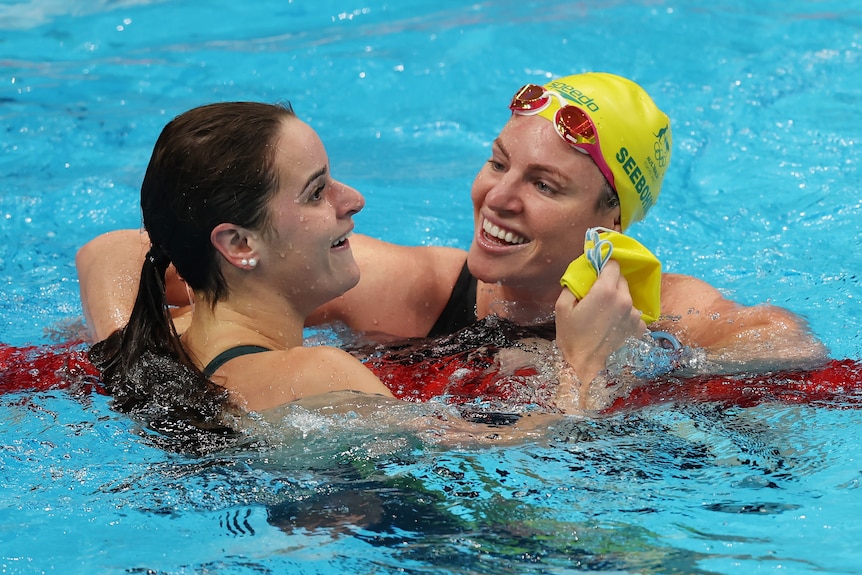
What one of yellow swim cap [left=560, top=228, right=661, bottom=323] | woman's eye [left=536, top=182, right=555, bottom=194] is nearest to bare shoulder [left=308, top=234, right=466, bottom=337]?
woman's eye [left=536, top=182, right=555, bottom=194]

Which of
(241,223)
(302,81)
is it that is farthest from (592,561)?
(302,81)

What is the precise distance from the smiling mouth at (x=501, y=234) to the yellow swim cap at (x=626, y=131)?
0.46 meters

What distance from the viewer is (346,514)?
3508mm

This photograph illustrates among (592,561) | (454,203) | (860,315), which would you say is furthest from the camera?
(454,203)

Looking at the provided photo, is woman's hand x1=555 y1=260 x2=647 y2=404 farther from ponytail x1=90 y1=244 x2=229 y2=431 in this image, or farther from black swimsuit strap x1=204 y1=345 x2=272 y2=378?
ponytail x1=90 y1=244 x2=229 y2=431

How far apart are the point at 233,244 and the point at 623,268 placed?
1.38m

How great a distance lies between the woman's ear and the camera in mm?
3611

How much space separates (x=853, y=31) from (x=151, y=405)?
7.61 meters

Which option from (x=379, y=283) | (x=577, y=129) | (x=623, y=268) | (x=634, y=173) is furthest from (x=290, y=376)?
(x=634, y=173)

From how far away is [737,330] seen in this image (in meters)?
4.41

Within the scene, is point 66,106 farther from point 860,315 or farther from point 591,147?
point 860,315

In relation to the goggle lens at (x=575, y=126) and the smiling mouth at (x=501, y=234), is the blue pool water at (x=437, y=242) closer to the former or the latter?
the smiling mouth at (x=501, y=234)

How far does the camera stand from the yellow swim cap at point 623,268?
12.5 ft

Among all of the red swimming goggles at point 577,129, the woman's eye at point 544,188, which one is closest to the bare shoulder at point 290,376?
the woman's eye at point 544,188
